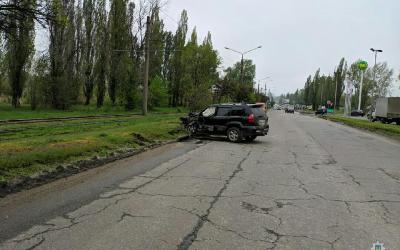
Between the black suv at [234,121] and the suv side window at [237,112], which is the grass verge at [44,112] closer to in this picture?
the black suv at [234,121]

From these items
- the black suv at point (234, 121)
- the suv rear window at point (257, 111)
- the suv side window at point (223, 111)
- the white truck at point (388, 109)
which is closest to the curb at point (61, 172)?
the black suv at point (234, 121)

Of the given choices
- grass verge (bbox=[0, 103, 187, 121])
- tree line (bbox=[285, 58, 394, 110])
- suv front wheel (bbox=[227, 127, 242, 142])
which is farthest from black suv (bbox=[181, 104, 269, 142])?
tree line (bbox=[285, 58, 394, 110])

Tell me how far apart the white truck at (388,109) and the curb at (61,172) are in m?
40.1

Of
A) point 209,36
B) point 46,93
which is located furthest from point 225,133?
point 209,36

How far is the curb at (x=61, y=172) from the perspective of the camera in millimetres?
7648

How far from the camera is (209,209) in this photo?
6.55 metres

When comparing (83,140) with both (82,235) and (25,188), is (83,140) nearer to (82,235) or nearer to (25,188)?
(25,188)

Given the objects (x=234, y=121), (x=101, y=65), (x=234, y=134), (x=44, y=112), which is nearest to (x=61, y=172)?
(x=234, y=134)

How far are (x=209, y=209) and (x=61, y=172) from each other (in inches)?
167

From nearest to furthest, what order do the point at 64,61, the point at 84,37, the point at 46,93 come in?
the point at 46,93 < the point at 64,61 < the point at 84,37

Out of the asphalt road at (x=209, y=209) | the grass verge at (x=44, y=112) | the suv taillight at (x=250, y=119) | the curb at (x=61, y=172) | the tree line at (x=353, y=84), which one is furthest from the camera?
the tree line at (x=353, y=84)

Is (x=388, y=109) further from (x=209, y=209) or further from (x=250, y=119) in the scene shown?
(x=209, y=209)

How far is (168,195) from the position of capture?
7484 mm

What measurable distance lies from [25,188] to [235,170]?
499 centimetres
